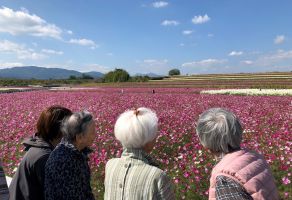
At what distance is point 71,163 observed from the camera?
3.14 m

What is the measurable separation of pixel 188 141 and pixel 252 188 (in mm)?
6463

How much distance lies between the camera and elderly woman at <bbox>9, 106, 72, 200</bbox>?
3426 mm

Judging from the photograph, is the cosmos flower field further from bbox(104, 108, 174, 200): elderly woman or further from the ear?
bbox(104, 108, 174, 200): elderly woman

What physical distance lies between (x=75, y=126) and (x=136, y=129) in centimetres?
81

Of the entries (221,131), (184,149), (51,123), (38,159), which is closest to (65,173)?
(38,159)

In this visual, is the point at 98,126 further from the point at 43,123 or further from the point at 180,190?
the point at 43,123

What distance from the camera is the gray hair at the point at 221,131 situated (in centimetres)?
244

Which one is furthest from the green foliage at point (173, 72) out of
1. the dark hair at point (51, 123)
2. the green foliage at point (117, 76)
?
the dark hair at point (51, 123)

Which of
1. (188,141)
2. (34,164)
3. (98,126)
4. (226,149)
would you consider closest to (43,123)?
(34,164)

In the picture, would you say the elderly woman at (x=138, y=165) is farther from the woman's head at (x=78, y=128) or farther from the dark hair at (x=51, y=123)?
the dark hair at (x=51, y=123)

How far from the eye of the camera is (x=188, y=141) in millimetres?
8688

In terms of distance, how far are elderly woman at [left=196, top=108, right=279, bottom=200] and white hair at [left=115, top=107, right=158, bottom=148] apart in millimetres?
363

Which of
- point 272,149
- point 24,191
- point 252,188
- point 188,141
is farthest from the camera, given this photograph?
point 188,141

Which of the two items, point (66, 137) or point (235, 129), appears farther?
point (66, 137)
